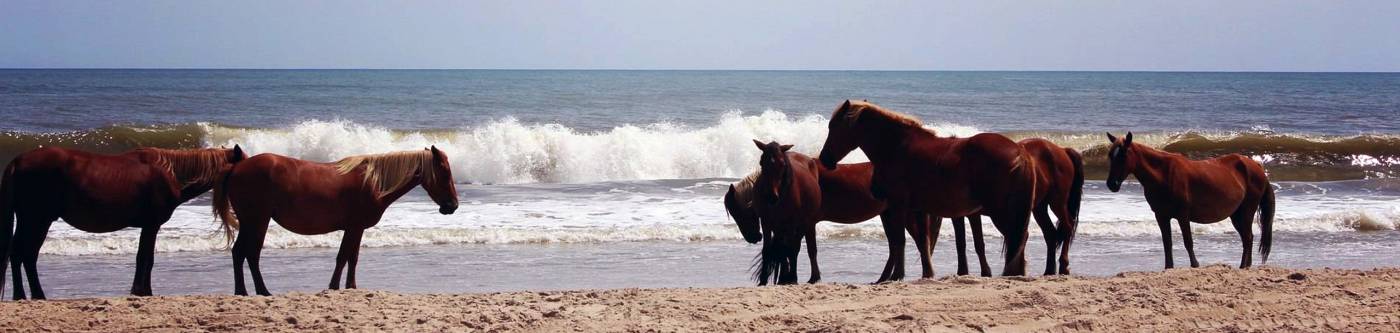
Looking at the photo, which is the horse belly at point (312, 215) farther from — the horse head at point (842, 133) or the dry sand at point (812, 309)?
the horse head at point (842, 133)

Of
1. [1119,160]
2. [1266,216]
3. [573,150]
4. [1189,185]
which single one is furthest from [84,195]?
[573,150]

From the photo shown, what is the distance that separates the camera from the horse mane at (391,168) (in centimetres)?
715

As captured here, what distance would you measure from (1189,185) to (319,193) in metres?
5.78

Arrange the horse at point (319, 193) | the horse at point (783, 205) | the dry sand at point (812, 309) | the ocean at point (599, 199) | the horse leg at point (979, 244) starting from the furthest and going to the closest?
the ocean at point (599, 199)
the horse leg at point (979, 244)
the horse at point (783, 205)
the horse at point (319, 193)
the dry sand at point (812, 309)

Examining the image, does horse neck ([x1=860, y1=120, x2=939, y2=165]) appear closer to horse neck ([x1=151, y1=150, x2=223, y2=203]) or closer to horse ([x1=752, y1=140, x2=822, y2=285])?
horse ([x1=752, y1=140, x2=822, y2=285])

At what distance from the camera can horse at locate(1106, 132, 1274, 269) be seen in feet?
27.9

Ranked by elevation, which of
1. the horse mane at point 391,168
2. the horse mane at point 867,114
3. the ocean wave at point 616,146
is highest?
the horse mane at point 867,114

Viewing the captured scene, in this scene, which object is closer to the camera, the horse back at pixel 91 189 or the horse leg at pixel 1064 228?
the horse back at pixel 91 189

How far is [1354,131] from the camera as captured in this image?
33.7 m

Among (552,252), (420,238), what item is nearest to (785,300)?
(552,252)

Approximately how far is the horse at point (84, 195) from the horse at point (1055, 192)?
4.63 metres

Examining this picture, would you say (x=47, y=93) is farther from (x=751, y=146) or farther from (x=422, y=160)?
(x=422, y=160)

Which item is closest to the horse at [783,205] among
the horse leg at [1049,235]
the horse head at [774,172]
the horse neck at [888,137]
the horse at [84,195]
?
the horse head at [774,172]

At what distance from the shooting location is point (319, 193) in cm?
705
